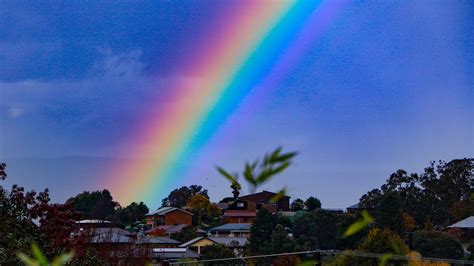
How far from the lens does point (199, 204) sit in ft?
185

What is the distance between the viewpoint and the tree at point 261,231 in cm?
3058

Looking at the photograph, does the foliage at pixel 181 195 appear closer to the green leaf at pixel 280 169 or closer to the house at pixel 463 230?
the house at pixel 463 230

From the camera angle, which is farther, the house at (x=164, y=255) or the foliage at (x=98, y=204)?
the foliage at (x=98, y=204)

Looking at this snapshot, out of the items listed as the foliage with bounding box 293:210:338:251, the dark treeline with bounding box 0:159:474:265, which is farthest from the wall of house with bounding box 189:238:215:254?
the foliage with bounding box 293:210:338:251

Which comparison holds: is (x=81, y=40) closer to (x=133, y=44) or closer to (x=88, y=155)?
(x=133, y=44)

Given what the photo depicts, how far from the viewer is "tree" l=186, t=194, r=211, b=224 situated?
5544 centimetres

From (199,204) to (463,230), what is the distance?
26871 mm

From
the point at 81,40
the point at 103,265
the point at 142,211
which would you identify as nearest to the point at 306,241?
the point at 81,40

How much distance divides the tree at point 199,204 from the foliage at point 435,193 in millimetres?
19895

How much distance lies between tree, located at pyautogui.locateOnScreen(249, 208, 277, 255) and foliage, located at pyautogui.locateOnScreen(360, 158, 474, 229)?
545 centimetres

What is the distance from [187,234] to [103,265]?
31.9 meters

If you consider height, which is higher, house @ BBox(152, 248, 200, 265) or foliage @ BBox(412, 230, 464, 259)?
foliage @ BBox(412, 230, 464, 259)

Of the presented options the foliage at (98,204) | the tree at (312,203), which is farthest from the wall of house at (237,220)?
the foliage at (98,204)

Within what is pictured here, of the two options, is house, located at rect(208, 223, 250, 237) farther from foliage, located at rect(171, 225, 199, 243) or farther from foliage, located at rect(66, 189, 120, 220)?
foliage, located at rect(66, 189, 120, 220)
